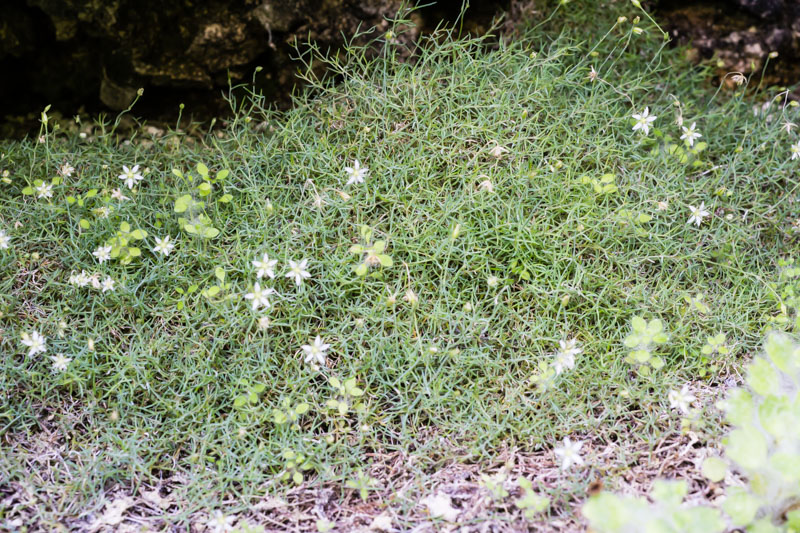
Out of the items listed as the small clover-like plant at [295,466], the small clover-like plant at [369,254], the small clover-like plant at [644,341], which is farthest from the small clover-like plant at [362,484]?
the small clover-like plant at [644,341]

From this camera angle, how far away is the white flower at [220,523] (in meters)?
1.89

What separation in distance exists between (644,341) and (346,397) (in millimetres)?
1098

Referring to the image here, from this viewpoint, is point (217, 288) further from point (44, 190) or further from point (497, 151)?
point (497, 151)

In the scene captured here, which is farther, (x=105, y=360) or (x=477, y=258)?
(x=477, y=258)

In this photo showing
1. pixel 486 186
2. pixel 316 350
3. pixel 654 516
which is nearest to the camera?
pixel 654 516

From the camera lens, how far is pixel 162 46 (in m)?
3.32

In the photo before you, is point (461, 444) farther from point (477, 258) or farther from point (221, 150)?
point (221, 150)

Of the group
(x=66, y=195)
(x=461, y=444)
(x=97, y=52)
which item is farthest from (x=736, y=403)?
(x=97, y=52)

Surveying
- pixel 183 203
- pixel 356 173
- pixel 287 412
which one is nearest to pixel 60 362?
pixel 183 203

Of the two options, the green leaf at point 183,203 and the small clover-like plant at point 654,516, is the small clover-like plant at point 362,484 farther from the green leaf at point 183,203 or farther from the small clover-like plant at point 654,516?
the green leaf at point 183,203

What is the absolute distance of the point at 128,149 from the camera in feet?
9.98

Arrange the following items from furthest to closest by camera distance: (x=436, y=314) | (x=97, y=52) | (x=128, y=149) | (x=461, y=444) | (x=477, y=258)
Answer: (x=97, y=52) → (x=128, y=149) → (x=477, y=258) → (x=436, y=314) → (x=461, y=444)

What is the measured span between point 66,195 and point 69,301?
2.13ft

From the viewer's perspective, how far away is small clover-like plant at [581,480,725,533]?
1.37 meters
